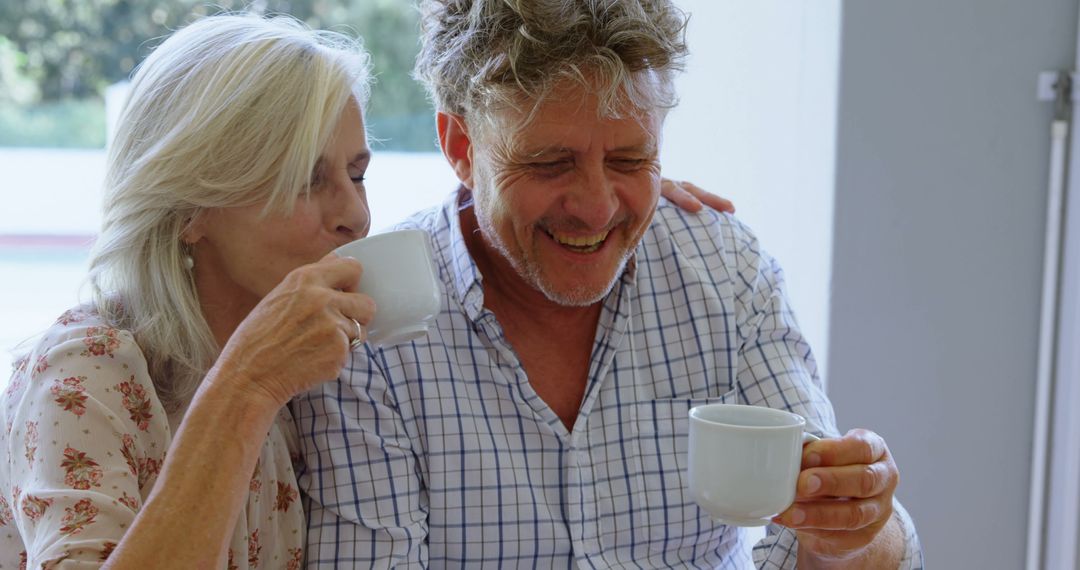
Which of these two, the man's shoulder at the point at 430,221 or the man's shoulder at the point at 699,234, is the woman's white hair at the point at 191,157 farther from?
the man's shoulder at the point at 699,234

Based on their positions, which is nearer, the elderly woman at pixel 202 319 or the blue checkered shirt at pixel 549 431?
the elderly woman at pixel 202 319

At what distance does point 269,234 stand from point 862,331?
1.25 meters

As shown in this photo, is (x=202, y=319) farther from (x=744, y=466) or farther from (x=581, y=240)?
(x=744, y=466)

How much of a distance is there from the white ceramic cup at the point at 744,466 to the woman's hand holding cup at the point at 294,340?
1.19ft

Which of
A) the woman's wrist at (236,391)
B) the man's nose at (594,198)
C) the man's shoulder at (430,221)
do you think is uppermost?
the man's nose at (594,198)

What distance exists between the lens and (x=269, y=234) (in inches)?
48.0

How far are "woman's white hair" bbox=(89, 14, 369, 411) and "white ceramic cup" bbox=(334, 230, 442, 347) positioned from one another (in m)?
0.16

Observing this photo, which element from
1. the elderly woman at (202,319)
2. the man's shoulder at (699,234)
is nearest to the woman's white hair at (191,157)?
the elderly woman at (202,319)

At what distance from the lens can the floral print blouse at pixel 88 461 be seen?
103 centimetres

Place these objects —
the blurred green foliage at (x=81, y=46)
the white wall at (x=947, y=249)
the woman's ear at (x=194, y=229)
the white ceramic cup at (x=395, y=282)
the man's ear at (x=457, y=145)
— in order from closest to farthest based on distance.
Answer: the white ceramic cup at (x=395, y=282), the woman's ear at (x=194, y=229), the man's ear at (x=457, y=145), the white wall at (x=947, y=249), the blurred green foliage at (x=81, y=46)

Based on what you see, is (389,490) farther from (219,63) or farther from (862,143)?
(862,143)

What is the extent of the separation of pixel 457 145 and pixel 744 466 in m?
0.70

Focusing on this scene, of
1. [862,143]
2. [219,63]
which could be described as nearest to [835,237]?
[862,143]

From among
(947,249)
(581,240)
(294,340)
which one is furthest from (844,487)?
(947,249)
